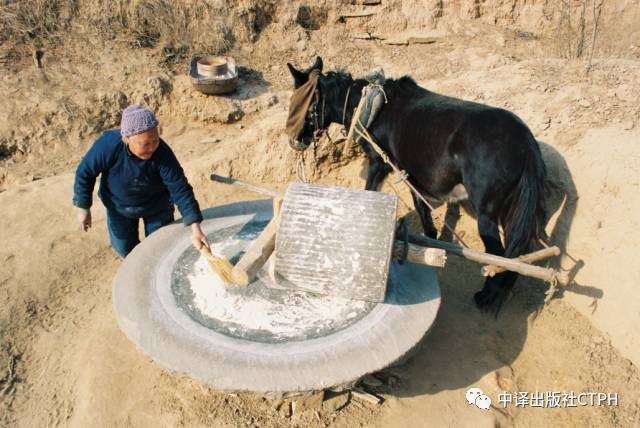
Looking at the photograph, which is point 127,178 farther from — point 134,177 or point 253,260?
point 253,260

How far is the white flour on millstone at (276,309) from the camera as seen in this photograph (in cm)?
292

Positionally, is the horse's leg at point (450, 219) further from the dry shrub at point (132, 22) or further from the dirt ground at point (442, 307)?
the dry shrub at point (132, 22)

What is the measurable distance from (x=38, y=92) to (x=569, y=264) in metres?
7.29

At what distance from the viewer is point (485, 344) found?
12.2 feet

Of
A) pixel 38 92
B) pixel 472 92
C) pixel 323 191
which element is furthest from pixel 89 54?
pixel 323 191

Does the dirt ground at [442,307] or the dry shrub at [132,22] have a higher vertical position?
the dry shrub at [132,22]

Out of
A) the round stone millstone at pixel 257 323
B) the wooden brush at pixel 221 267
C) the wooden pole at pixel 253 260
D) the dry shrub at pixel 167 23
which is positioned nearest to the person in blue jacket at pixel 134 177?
the wooden brush at pixel 221 267

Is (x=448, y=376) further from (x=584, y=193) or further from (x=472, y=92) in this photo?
(x=472, y=92)

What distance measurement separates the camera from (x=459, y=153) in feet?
12.3

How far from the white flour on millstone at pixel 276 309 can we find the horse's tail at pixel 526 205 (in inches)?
49.8

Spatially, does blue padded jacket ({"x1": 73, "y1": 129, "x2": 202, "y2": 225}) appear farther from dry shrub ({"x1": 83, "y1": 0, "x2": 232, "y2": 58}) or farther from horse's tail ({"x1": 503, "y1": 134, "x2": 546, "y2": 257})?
dry shrub ({"x1": 83, "y1": 0, "x2": 232, "y2": 58})

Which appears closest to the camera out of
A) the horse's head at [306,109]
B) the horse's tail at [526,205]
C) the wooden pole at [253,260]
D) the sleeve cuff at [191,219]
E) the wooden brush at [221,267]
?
the wooden pole at [253,260]

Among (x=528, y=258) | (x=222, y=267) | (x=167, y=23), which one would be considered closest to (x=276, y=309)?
(x=222, y=267)

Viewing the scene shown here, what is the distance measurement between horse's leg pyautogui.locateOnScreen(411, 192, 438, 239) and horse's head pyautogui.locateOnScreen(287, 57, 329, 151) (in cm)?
118
